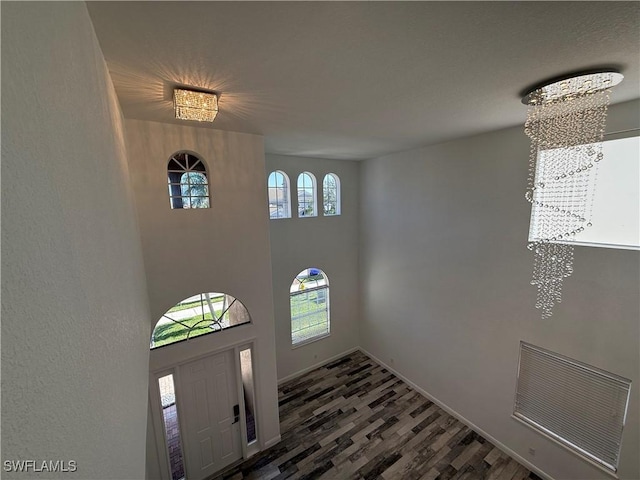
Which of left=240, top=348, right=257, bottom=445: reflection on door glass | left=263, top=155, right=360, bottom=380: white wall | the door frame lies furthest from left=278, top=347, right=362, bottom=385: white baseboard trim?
the door frame

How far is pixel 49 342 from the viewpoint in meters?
0.59

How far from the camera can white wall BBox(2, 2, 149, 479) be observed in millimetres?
480

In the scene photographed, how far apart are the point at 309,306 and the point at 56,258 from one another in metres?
5.49

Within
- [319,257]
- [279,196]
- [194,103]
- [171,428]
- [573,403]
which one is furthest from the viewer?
[319,257]

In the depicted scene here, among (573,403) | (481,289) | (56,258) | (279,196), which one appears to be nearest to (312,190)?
(279,196)

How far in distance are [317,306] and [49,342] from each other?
565 centimetres

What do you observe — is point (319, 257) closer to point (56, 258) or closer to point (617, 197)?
point (617, 197)

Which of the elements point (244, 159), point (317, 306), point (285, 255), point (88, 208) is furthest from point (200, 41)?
point (317, 306)

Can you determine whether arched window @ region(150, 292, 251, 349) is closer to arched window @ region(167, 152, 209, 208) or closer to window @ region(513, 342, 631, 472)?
arched window @ region(167, 152, 209, 208)

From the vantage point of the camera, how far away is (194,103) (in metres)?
2.13

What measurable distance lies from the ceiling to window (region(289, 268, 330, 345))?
3774mm

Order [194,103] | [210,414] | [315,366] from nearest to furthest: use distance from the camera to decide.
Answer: [194,103] < [210,414] < [315,366]

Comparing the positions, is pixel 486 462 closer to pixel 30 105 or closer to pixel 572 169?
pixel 572 169

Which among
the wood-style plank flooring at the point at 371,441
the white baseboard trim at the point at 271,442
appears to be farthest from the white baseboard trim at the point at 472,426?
the white baseboard trim at the point at 271,442
